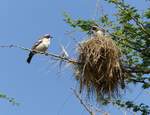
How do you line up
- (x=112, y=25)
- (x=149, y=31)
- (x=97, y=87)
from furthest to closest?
(x=112, y=25) < (x=149, y=31) < (x=97, y=87)

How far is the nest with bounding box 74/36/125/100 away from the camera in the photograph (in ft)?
27.2

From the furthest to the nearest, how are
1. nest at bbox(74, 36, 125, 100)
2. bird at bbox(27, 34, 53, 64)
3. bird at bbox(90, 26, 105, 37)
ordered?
bird at bbox(27, 34, 53, 64), bird at bbox(90, 26, 105, 37), nest at bbox(74, 36, 125, 100)

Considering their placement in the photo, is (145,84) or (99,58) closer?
(99,58)

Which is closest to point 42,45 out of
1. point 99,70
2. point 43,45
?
point 43,45

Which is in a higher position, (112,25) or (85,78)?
(112,25)

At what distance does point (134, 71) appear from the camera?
28.8 ft

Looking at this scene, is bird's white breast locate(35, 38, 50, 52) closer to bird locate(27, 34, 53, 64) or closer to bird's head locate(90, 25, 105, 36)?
bird locate(27, 34, 53, 64)

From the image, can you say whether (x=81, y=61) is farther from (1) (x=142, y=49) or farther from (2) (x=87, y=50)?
(1) (x=142, y=49)

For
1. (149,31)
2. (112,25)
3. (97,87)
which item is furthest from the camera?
(112,25)

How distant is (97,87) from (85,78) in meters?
0.19

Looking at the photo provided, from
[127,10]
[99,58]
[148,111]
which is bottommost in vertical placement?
[148,111]

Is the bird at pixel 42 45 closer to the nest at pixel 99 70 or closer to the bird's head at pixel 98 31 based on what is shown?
the bird's head at pixel 98 31

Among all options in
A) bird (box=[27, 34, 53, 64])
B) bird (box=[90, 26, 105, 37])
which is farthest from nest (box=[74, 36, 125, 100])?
bird (box=[27, 34, 53, 64])

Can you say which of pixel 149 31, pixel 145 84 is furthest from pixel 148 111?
pixel 149 31
